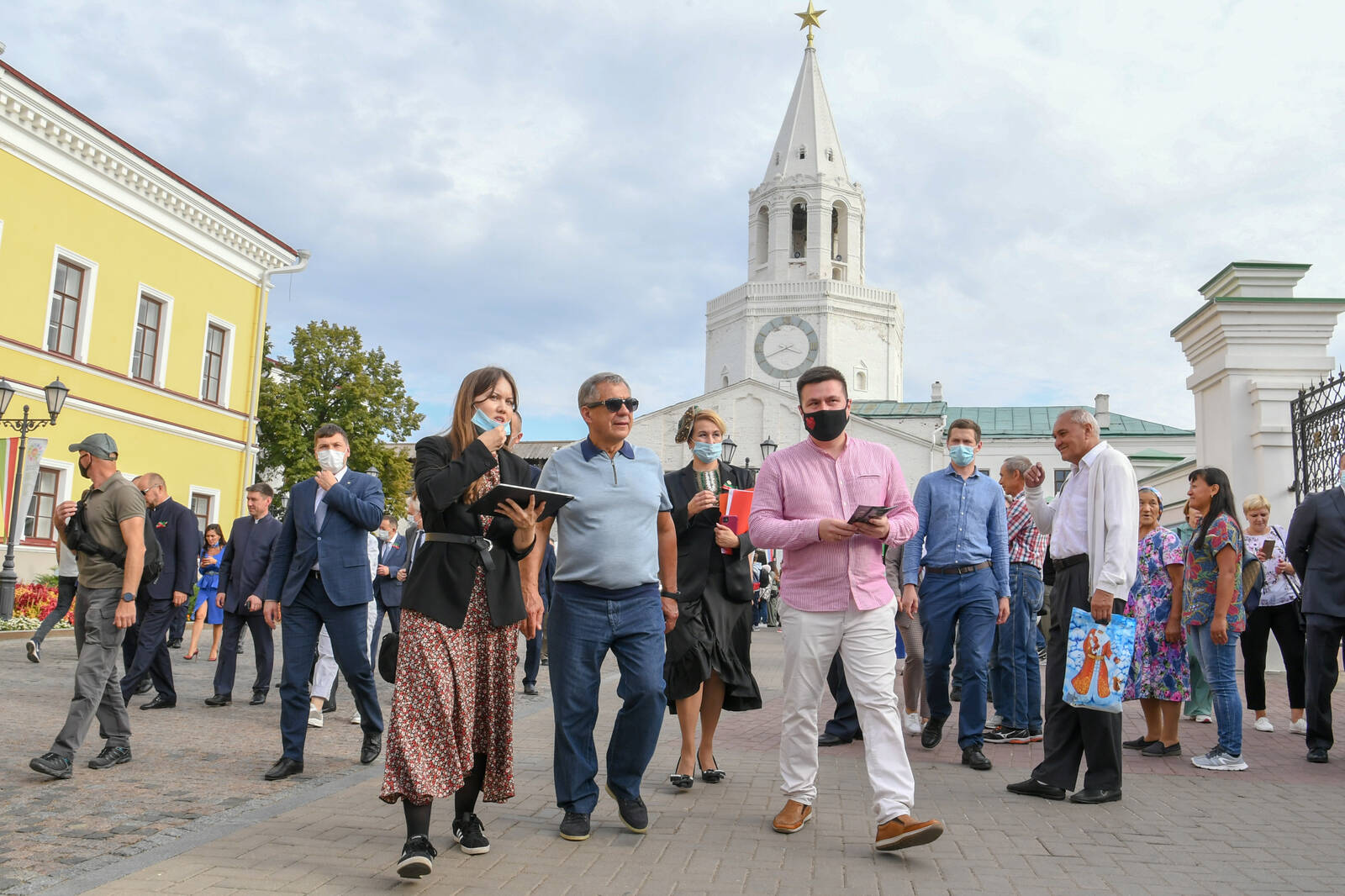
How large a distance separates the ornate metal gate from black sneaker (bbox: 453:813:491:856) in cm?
929

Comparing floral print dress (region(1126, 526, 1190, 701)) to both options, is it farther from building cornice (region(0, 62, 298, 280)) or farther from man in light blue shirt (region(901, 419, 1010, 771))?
building cornice (region(0, 62, 298, 280))

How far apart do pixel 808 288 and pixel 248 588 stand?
66.5 metres

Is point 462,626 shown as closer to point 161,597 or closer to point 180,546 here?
point 161,597

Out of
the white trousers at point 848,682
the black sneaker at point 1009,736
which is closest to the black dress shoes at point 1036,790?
the white trousers at point 848,682

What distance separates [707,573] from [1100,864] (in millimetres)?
2586

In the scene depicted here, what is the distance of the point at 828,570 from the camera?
500 cm

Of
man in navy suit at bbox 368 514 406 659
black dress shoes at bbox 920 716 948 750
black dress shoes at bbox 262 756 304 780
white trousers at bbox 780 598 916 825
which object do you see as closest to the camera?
white trousers at bbox 780 598 916 825

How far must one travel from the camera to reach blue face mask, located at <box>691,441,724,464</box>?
6309mm

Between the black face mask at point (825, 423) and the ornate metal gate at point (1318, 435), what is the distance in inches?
300

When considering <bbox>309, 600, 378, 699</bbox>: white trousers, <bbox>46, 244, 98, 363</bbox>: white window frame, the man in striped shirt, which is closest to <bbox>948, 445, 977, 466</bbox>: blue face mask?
the man in striped shirt

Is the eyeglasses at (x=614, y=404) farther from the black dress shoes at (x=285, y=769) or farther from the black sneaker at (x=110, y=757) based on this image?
the black sneaker at (x=110, y=757)

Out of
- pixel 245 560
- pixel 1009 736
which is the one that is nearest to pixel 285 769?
pixel 245 560

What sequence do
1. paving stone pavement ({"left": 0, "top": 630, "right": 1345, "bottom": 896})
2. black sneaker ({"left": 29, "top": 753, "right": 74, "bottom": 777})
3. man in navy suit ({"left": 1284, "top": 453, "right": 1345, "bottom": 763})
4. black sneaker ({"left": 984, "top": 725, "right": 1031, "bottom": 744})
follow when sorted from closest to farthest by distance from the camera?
paving stone pavement ({"left": 0, "top": 630, "right": 1345, "bottom": 896}), black sneaker ({"left": 29, "top": 753, "right": 74, "bottom": 777}), man in navy suit ({"left": 1284, "top": 453, "right": 1345, "bottom": 763}), black sneaker ({"left": 984, "top": 725, "right": 1031, "bottom": 744})

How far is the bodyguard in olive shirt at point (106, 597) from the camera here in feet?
20.1
